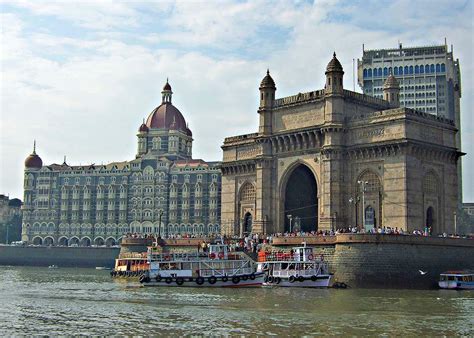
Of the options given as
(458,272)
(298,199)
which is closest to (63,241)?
(298,199)

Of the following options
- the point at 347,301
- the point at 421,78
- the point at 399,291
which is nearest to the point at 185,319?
the point at 347,301

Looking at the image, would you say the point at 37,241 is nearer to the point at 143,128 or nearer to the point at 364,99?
the point at 143,128

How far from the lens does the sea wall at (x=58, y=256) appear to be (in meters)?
134

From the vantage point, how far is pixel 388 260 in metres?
70.3

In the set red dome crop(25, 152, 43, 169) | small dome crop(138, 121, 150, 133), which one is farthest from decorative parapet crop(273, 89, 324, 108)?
red dome crop(25, 152, 43, 169)

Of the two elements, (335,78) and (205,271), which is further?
(335,78)

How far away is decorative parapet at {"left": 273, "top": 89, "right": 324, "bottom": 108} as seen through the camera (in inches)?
3514

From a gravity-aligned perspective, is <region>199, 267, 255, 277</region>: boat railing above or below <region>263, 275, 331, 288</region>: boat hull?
above

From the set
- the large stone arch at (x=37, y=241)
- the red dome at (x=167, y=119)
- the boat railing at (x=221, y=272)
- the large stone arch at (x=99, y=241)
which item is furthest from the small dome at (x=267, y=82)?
the large stone arch at (x=37, y=241)

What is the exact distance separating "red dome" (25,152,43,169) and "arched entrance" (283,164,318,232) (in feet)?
274

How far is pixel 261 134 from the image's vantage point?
95125mm

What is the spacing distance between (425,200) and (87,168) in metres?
90.8

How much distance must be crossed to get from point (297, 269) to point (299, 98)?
88.5ft

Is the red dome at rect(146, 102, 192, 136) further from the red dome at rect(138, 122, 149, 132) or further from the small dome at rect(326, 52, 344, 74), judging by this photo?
the small dome at rect(326, 52, 344, 74)
